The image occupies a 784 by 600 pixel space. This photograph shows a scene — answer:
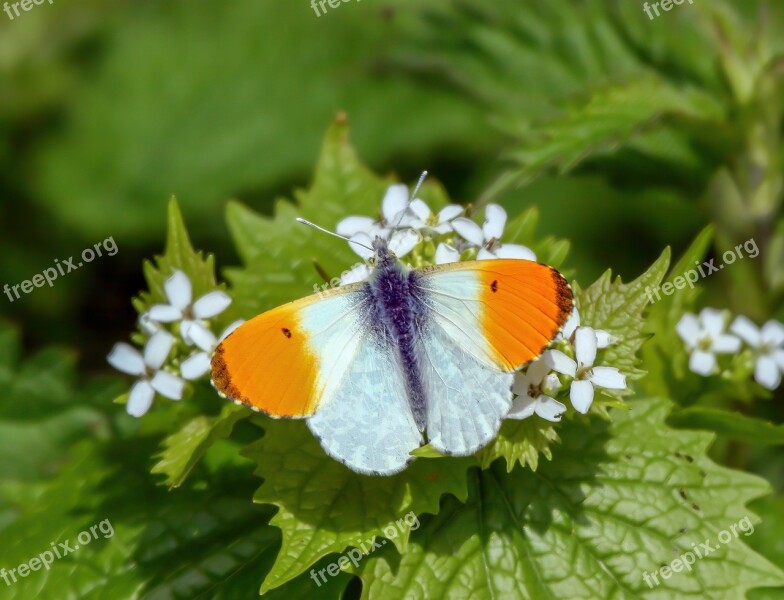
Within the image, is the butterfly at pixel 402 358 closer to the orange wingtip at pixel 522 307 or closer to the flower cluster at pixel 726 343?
the orange wingtip at pixel 522 307

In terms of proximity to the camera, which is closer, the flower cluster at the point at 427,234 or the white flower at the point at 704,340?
the flower cluster at the point at 427,234

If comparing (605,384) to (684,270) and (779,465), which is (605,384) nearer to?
(684,270)

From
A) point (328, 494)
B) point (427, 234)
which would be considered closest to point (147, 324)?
point (328, 494)

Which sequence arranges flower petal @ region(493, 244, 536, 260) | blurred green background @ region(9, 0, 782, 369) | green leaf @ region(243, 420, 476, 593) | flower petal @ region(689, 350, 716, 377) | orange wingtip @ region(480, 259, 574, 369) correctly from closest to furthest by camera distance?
orange wingtip @ region(480, 259, 574, 369), green leaf @ region(243, 420, 476, 593), flower petal @ region(493, 244, 536, 260), flower petal @ region(689, 350, 716, 377), blurred green background @ region(9, 0, 782, 369)

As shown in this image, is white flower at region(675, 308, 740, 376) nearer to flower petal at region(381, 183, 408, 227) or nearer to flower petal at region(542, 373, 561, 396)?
flower petal at region(542, 373, 561, 396)

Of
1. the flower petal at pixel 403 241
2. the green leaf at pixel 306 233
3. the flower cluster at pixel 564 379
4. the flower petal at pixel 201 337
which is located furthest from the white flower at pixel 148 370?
the flower cluster at pixel 564 379

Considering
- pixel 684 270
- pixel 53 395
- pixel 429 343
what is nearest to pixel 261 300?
pixel 429 343

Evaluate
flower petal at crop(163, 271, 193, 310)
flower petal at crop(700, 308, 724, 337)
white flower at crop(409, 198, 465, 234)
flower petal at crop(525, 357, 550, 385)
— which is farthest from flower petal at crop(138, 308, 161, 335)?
flower petal at crop(700, 308, 724, 337)
